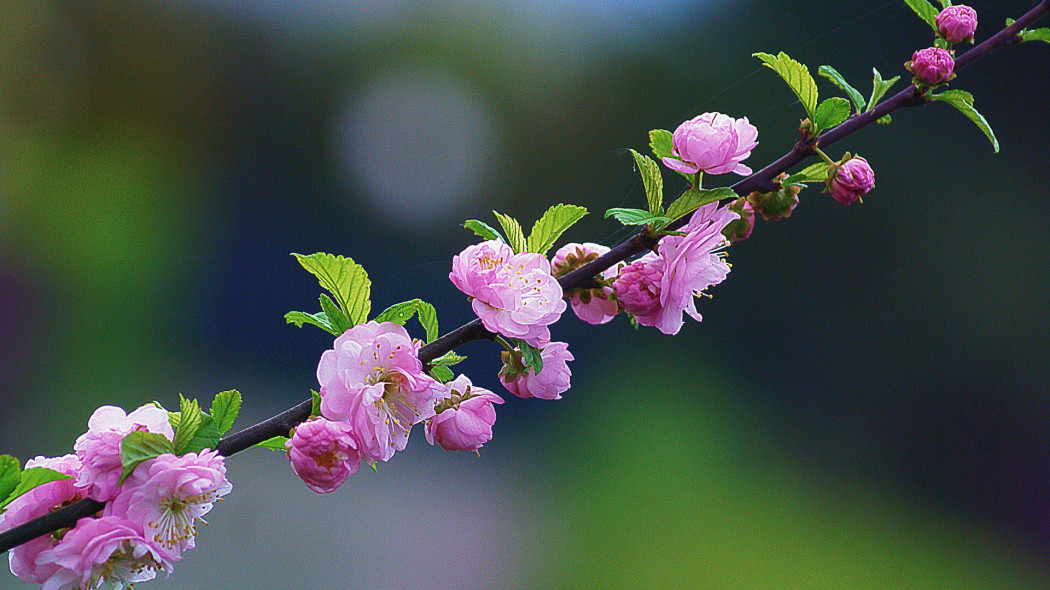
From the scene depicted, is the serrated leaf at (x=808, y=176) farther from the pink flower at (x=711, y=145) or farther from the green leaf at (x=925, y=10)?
the green leaf at (x=925, y=10)

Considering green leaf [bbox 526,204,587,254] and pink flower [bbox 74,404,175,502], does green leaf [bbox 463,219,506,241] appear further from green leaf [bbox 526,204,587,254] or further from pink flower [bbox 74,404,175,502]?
pink flower [bbox 74,404,175,502]

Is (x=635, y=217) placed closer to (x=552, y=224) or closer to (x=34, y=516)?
(x=552, y=224)

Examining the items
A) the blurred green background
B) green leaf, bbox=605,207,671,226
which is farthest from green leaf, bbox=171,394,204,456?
the blurred green background

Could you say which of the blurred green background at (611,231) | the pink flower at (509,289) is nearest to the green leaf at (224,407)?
the pink flower at (509,289)

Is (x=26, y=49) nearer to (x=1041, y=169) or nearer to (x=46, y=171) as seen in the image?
(x=46, y=171)

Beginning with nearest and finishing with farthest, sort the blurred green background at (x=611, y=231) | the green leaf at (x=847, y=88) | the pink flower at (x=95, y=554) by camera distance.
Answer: the pink flower at (x=95, y=554) < the green leaf at (x=847, y=88) < the blurred green background at (x=611, y=231)

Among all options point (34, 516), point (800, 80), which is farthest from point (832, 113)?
point (34, 516)
